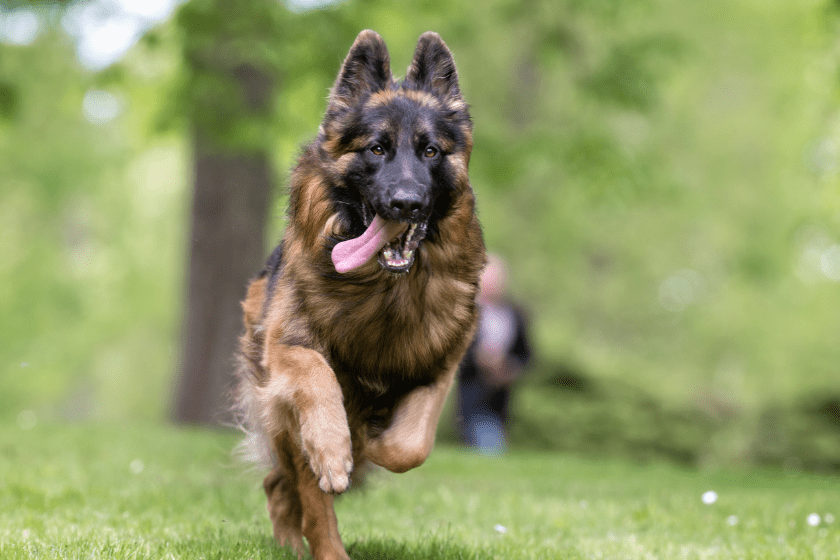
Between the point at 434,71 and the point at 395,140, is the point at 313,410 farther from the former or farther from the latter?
the point at 434,71

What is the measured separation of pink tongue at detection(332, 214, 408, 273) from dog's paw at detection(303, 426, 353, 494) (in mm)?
684

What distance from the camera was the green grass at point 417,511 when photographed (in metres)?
Answer: 4.34

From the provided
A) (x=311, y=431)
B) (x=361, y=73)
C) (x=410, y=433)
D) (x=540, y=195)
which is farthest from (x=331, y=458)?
(x=540, y=195)

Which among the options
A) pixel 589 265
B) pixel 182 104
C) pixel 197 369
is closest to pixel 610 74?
pixel 182 104

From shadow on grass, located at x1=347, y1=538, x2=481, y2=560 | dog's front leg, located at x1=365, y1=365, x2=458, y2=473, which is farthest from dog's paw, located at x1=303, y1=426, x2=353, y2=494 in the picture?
shadow on grass, located at x1=347, y1=538, x2=481, y2=560

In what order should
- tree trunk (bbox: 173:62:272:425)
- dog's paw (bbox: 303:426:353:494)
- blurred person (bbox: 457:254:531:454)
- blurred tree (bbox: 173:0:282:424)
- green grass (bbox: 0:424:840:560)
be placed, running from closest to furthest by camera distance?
dog's paw (bbox: 303:426:353:494)
green grass (bbox: 0:424:840:560)
blurred person (bbox: 457:254:531:454)
blurred tree (bbox: 173:0:282:424)
tree trunk (bbox: 173:62:272:425)

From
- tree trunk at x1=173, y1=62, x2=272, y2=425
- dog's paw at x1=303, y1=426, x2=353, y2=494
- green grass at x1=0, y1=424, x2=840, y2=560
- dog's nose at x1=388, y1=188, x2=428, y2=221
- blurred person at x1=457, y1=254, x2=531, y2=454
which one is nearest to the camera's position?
dog's paw at x1=303, y1=426, x2=353, y2=494

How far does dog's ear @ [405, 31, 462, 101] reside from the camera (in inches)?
162

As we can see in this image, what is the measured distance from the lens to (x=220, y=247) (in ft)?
37.2

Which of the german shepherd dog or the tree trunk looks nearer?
the german shepherd dog

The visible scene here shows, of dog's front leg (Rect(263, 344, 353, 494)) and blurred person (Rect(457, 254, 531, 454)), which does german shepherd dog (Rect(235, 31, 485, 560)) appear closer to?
dog's front leg (Rect(263, 344, 353, 494))

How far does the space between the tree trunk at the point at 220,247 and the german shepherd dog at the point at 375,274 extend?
285 inches

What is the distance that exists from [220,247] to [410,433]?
26.2ft

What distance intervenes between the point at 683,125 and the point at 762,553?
1359 cm
